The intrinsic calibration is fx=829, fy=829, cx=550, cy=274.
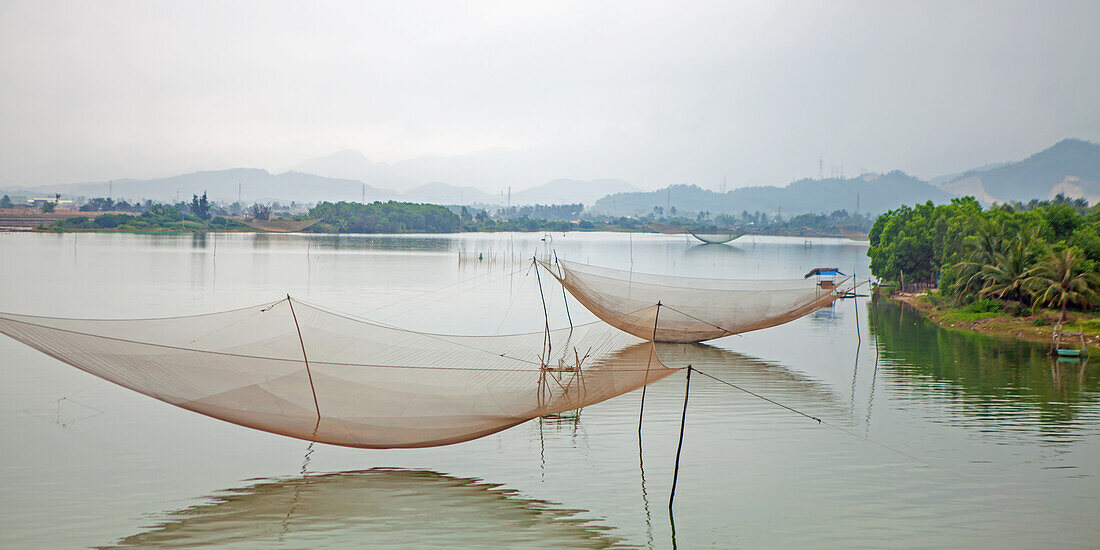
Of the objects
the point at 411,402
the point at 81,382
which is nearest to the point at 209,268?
the point at 81,382

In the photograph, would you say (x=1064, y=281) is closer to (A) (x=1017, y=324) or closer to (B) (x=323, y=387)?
(A) (x=1017, y=324)

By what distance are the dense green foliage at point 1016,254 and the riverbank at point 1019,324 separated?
1.62 ft

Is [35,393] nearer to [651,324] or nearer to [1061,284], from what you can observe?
[651,324]

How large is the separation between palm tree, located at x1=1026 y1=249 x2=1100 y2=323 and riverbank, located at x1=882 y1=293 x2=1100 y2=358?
1.28 ft

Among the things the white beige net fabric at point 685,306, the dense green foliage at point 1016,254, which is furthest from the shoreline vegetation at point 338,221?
the white beige net fabric at point 685,306

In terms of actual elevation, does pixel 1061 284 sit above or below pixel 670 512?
above

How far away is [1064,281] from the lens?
22.8 metres

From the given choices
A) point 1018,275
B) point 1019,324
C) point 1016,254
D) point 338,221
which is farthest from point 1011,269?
point 338,221

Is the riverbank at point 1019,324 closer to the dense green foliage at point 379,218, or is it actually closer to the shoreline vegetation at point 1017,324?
the shoreline vegetation at point 1017,324

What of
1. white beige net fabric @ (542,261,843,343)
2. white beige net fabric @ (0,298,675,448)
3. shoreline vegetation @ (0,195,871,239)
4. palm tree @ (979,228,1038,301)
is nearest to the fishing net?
shoreline vegetation @ (0,195,871,239)

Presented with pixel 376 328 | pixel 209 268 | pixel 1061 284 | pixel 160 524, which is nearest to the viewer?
pixel 160 524

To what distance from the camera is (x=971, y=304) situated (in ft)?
88.5

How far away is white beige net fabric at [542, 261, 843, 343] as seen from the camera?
18.5m

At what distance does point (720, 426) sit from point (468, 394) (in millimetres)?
4675
